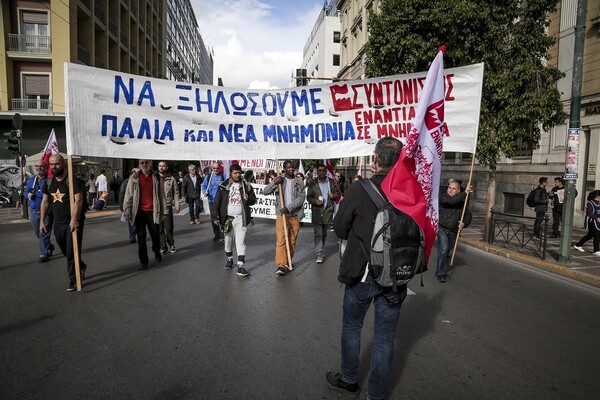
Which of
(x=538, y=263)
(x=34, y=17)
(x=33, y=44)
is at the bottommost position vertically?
(x=538, y=263)

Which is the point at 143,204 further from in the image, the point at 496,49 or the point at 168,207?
the point at 496,49

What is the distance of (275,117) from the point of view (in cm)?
605

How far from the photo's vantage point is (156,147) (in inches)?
217

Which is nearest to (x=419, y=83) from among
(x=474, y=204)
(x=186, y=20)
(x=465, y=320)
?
(x=465, y=320)

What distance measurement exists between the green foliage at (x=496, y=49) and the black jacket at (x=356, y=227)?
26.5 ft

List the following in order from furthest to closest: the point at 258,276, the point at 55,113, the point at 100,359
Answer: the point at 55,113, the point at 258,276, the point at 100,359

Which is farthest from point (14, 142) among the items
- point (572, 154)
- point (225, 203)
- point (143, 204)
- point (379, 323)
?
point (572, 154)

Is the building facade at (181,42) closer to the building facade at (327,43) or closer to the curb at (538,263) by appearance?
the building facade at (327,43)

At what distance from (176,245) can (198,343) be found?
556 centimetres

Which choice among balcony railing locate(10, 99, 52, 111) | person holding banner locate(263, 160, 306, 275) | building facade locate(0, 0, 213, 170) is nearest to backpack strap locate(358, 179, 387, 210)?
person holding banner locate(263, 160, 306, 275)

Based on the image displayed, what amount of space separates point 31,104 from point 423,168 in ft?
86.4

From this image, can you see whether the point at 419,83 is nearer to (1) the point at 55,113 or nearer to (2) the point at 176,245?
(2) the point at 176,245

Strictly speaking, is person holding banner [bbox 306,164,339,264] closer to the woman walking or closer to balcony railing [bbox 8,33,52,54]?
the woman walking

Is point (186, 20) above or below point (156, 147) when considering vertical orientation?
above
